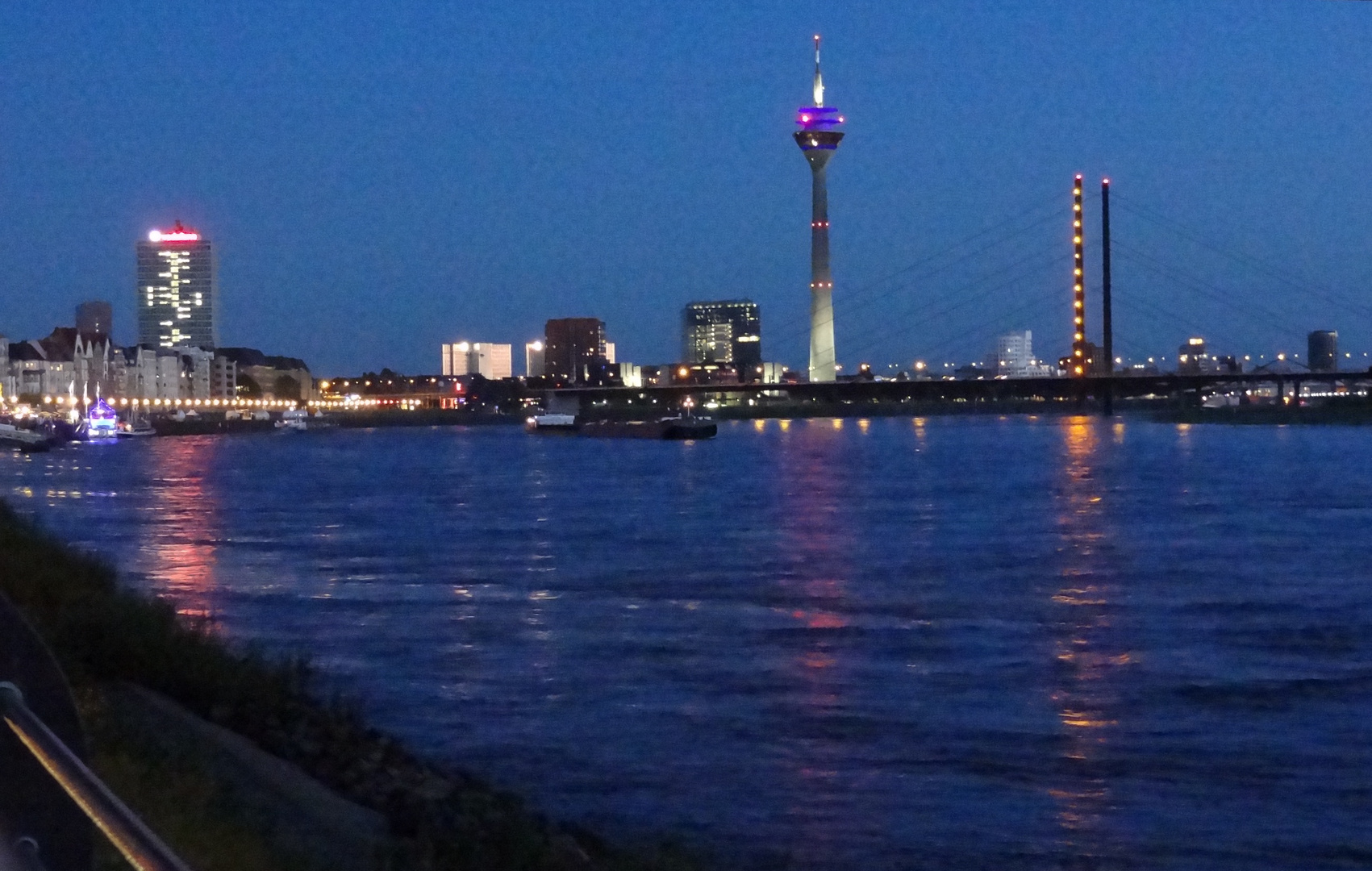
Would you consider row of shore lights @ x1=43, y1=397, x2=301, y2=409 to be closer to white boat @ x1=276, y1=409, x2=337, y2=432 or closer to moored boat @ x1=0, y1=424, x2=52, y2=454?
white boat @ x1=276, y1=409, x2=337, y2=432

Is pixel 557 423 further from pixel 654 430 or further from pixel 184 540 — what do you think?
pixel 184 540

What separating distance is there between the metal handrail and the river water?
5.78 m

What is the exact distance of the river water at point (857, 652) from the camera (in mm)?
8805

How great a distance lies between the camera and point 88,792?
233 cm

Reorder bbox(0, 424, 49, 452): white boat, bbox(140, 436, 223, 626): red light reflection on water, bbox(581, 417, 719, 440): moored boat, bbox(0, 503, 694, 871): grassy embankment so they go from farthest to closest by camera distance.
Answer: bbox(581, 417, 719, 440): moored boat
bbox(0, 424, 49, 452): white boat
bbox(140, 436, 223, 626): red light reflection on water
bbox(0, 503, 694, 871): grassy embankment

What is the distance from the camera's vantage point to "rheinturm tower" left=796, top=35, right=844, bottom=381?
367 feet

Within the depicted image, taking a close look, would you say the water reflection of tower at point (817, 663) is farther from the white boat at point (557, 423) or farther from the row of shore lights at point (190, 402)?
the row of shore lights at point (190, 402)

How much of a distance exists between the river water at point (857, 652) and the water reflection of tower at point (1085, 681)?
0.03 metres

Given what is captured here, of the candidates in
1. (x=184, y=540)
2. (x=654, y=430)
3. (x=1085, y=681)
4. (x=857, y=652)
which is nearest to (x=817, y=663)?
(x=857, y=652)

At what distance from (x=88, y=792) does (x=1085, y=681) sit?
11131 mm

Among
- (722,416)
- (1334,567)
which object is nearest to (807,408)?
(722,416)

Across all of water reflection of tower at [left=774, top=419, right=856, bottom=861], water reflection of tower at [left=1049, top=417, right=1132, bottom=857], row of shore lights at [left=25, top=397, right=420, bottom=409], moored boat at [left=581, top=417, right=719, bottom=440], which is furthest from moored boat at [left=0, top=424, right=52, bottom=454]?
water reflection of tower at [left=1049, top=417, right=1132, bottom=857]

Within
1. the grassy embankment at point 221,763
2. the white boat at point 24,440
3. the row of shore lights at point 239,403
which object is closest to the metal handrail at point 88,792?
the grassy embankment at point 221,763

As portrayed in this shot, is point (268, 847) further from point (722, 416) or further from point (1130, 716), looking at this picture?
point (722, 416)
